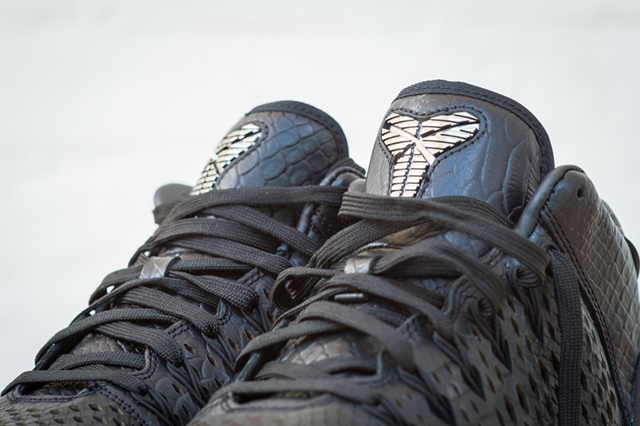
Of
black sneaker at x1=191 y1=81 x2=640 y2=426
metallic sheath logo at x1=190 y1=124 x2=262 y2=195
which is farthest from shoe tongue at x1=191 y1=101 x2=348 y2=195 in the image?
black sneaker at x1=191 y1=81 x2=640 y2=426

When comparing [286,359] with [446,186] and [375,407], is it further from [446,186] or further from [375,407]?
[446,186]

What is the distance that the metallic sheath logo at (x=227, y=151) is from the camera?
107cm

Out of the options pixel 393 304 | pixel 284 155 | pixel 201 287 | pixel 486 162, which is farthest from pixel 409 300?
pixel 284 155

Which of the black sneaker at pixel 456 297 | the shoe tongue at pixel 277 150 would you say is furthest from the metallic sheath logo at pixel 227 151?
the black sneaker at pixel 456 297

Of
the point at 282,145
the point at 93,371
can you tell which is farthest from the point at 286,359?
the point at 282,145

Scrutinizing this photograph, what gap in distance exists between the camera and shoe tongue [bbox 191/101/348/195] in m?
1.05

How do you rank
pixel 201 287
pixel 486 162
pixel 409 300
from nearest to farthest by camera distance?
pixel 409 300 → pixel 486 162 → pixel 201 287

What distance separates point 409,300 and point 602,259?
0.25 meters

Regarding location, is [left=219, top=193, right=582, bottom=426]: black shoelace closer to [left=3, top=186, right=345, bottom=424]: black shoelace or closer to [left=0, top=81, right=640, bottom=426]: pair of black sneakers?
[left=0, top=81, right=640, bottom=426]: pair of black sneakers

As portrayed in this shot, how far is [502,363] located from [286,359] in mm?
177

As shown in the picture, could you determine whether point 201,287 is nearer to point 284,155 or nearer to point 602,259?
point 284,155

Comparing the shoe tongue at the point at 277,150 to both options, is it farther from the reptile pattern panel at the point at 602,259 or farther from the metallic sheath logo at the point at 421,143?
the reptile pattern panel at the point at 602,259

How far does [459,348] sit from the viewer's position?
62cm

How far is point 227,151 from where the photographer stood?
3.54ft
